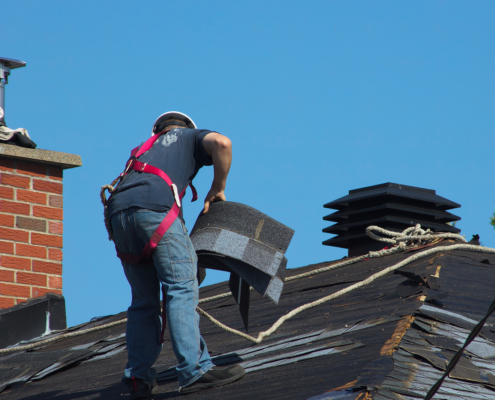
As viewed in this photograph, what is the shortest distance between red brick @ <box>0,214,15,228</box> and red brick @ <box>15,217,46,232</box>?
0.16 ft

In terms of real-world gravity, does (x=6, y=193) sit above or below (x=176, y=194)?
above

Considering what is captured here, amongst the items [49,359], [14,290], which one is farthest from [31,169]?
[49,359]

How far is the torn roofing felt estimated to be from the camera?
3482 millimetres

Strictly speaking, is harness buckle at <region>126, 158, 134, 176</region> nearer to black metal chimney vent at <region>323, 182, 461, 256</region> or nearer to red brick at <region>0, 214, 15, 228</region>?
red brick at <region>0, 214, 15, 228</region>

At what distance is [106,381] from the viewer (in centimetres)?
497

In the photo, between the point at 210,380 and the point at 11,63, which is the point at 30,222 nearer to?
the point at 11,63

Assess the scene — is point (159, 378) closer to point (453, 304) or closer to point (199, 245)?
point (199, 245)

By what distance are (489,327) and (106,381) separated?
8.52ft

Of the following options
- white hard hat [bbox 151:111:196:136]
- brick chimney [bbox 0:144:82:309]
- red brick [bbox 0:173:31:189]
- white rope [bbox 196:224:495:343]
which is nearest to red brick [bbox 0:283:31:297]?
brick chimney [bbox 0:144:82:309]

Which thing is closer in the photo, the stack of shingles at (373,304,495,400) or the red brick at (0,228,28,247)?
the stack of shingles at (373,304,495,400)

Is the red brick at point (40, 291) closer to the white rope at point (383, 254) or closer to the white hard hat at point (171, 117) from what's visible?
the white rope at point (383, 254)

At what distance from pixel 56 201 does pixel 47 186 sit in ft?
0.67

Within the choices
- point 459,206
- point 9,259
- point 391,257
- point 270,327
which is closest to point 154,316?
point 270,327

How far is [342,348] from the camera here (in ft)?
13.4
